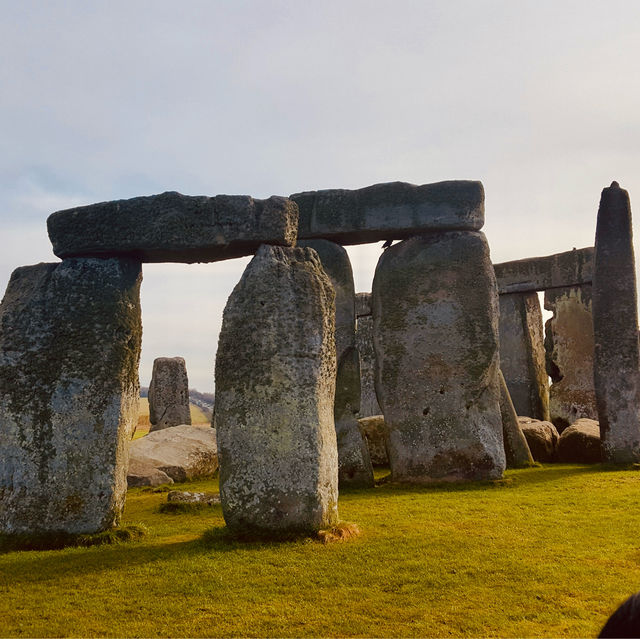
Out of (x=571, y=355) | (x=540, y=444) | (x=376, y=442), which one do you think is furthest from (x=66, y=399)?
(x=571, y=355)

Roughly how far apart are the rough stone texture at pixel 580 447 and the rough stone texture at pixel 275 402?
6.74 metres

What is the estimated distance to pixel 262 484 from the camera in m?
5.70

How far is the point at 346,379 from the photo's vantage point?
9641 millimetres

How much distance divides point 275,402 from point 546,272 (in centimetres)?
1160

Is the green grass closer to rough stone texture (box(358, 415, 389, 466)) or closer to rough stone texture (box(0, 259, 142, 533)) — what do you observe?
rough stone texture (box(0, 259, 142, 533))

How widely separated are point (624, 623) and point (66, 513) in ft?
16.0

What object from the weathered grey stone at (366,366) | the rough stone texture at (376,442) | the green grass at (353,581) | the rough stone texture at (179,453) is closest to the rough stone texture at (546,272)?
the weathered grey stone at (366,366)

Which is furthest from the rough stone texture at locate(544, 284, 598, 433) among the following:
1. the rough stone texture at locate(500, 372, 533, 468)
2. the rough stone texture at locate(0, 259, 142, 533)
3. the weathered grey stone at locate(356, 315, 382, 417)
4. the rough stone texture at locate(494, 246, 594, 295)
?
the rough stone texture at locate(0, 259, 142, 533)

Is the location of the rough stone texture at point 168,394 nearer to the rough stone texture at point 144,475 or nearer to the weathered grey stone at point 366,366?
the weathered grey stone at point 366,366

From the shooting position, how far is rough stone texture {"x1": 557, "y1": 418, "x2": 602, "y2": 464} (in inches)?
454

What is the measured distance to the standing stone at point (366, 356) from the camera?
15.8 metres

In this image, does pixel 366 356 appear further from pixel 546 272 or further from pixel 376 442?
pixel 376 442

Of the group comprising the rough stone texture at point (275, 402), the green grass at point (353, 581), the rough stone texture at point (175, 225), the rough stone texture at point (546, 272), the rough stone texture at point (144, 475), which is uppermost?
the rough stone texture at point (546, 272)

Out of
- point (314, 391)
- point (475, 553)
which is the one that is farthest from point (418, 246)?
point (475, 553)
